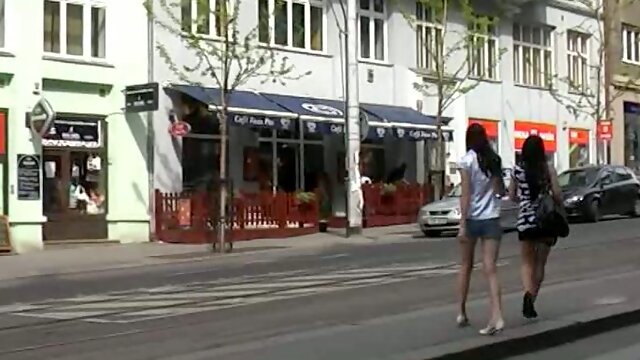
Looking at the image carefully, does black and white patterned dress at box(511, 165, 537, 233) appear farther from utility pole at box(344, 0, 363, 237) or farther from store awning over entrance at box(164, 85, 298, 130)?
utility pole at box(344, 0, 363, 237)

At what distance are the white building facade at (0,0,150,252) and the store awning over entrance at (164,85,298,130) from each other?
4.41 feet

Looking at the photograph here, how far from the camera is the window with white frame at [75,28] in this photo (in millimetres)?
26422

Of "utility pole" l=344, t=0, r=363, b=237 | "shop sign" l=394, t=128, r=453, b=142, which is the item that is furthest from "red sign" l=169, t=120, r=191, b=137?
"shop sign" l=394, t=128, r=453, b=142

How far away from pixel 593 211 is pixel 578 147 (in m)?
15.6

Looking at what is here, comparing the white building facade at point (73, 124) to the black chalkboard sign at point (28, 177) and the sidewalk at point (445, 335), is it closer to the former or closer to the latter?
the black chalkboard sign at point (28, 177)

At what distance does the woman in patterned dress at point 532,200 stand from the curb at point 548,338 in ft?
1.80

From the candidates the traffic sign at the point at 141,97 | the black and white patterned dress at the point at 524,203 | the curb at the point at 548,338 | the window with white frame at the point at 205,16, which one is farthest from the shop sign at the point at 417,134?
the black and white patterned dress at the point at 524,203

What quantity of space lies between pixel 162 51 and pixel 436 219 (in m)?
7.76

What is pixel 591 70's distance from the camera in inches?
1810

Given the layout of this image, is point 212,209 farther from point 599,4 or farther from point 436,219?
point 599,4

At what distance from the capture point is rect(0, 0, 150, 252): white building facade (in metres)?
25.4

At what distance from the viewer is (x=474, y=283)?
15.6 metres

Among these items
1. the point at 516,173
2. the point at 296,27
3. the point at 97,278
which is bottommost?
the point at 97,278

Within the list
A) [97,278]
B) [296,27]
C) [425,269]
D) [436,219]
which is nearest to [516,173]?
[425,269]
